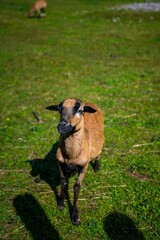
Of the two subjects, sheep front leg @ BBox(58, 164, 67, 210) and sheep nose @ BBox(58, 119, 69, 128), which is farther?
sheep front leg @ BBox(58, 164, 67, 210)

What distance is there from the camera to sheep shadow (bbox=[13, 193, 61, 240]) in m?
4.66

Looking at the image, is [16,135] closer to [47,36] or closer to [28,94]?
[28,94]

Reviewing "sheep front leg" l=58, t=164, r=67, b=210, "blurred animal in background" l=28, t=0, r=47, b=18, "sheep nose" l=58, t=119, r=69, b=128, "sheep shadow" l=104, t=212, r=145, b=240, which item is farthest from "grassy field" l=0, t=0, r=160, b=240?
"blurred animal in background" l=28, t=0, r=47, b=18

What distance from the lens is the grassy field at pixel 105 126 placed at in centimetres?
492

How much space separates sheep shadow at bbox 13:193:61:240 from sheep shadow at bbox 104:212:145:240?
865mm

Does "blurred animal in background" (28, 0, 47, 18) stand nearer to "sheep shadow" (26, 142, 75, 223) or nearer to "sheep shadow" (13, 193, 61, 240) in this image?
"sheep shadow" (26, 142, 75, 223)

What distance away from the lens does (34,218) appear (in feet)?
16.4

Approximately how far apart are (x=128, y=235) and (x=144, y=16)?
899 inches

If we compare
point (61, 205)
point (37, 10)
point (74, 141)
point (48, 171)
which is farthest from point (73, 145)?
point (37, 10)

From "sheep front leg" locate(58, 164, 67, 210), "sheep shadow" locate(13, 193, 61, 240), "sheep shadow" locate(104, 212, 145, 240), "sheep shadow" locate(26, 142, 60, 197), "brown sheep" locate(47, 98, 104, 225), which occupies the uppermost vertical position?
"brown sheep" locate(47, 98, 104, 225)

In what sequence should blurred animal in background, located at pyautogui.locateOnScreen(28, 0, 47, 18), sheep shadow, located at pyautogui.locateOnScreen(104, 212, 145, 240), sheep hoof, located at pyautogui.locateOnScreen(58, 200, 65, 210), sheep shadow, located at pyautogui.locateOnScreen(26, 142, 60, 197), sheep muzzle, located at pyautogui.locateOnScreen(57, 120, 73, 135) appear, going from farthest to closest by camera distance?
blurred animal in background, located at pyautogui.locateOnScreen(28, 0, 47, 18)
sheep shadow, located at pyautogui.locateOnScreen(26, 142, 60, 197)
sheep hoof, located at pyautogui.locateOnScreen(58, 200, 65, 210)
sheep shadow, located at pyautogui.locateOnScreen(104, 212, 145, 240)
sheep muzzle, located at pyautogui.locateOnScreen(57, 120, 73, 135)

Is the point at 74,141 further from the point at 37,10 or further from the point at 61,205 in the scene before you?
the point at 37,10

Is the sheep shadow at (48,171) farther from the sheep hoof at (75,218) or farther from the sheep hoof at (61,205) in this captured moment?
the sheep hoof at (75,218)

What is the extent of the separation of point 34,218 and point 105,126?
3.68 meters
